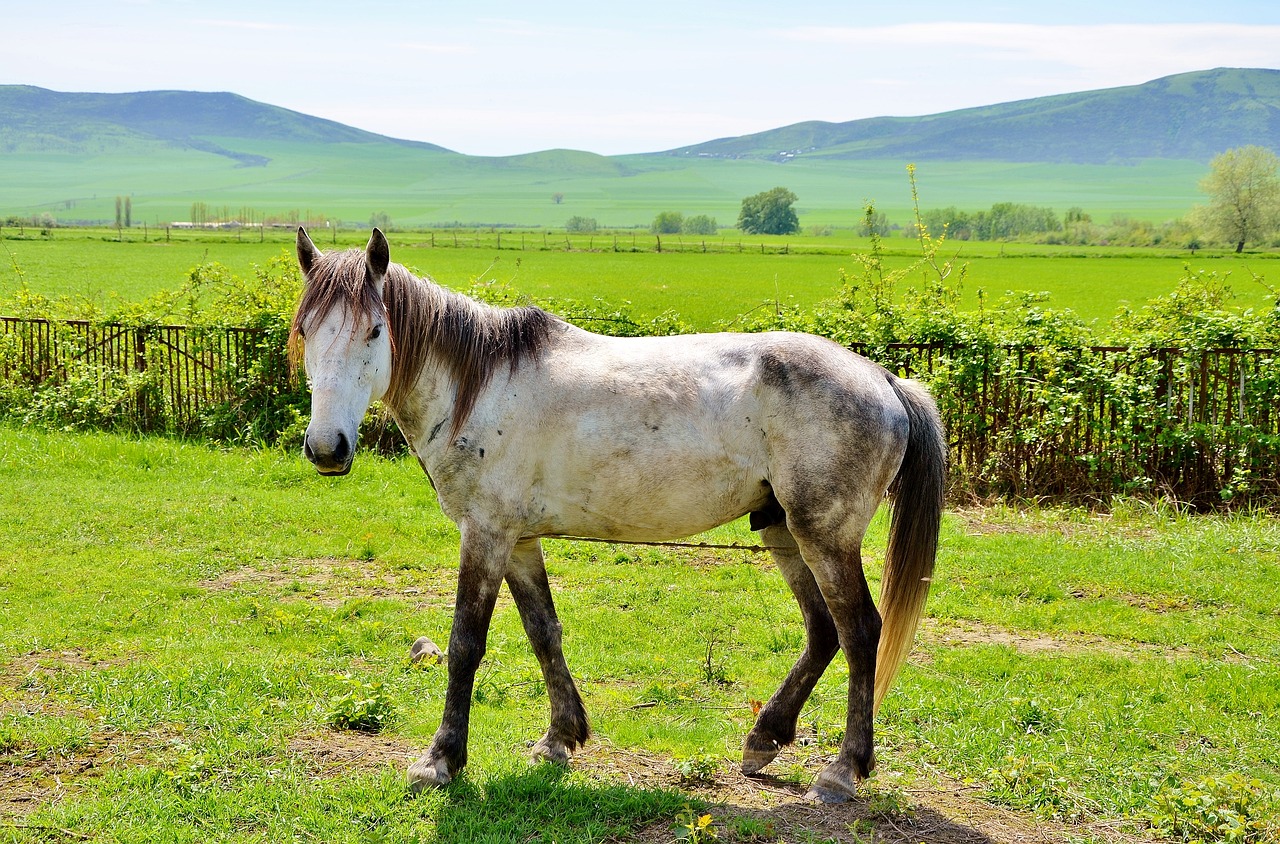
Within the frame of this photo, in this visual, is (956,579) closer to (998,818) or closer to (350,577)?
(998,818)

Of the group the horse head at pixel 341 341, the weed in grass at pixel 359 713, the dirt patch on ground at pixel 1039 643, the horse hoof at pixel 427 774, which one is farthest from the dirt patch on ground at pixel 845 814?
the horse head at pixel 341 341

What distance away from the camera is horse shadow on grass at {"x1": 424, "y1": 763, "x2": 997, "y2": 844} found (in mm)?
3895

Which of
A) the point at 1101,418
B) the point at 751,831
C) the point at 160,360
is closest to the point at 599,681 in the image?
the point at 751,831

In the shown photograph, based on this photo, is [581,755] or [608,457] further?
[581,755]

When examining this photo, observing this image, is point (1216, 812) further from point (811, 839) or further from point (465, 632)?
point (465, 632)

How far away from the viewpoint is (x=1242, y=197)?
6769cm

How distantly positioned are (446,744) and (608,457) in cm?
145

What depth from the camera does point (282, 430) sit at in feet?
38.7

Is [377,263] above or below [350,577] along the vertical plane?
above

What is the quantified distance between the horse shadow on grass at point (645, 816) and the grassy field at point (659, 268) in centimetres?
2483

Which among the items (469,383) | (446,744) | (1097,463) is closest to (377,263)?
(469,383)

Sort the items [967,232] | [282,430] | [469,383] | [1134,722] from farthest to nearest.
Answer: [967,232] → [282,430] → [1134,722] → [469,383]

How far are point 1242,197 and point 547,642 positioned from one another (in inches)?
3046

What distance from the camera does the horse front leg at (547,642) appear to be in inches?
185
